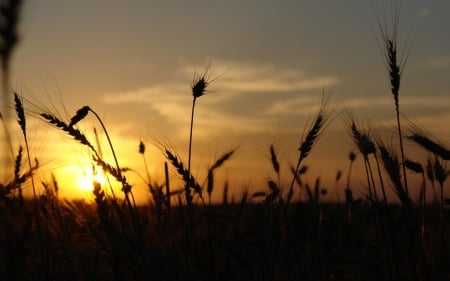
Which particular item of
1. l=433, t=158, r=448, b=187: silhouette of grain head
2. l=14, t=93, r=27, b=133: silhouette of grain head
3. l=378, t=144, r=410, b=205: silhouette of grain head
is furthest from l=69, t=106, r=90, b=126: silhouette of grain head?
l=433, t=158, r=448, b=187: silhouette of grain head

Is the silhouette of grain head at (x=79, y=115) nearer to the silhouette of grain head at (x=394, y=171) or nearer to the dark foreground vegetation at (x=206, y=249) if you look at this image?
the dark foreground vegetation at (x=206, y=249)

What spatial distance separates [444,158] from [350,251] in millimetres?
1551

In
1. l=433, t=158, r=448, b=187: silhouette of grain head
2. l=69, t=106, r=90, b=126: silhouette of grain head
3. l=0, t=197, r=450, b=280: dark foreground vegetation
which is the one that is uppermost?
l=69, t=106, r=90, b=126: silhouette of grain head

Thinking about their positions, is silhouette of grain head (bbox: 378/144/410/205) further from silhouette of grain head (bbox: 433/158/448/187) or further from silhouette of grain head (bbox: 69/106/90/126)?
silhouette of grain head (bbox: 69/106/90/126)

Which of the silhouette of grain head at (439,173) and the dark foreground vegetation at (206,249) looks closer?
the dark foreground vegetation at (206,249)

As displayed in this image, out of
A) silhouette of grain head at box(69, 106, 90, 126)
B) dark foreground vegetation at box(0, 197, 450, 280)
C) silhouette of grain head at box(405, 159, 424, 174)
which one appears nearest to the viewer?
dark foreground vegetation at box(0, 197, 450, 280)

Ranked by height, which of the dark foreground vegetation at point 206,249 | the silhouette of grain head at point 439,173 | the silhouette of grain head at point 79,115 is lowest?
the dark foreground vegetation at point 206,249

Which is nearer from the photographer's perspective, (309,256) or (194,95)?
(194,95)

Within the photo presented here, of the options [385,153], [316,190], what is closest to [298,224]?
[316,190]

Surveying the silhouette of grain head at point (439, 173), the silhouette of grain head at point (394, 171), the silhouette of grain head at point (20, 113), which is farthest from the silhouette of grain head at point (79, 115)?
the silhouette of grain head at point (439, 173)

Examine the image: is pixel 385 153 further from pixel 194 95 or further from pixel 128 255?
pixel 128 255

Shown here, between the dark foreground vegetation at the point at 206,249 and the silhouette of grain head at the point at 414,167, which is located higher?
the silhouette of grain head at the point at 414,167

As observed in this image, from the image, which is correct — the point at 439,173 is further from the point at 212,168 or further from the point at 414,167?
the point at 212,168

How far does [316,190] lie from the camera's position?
5.69 meters
